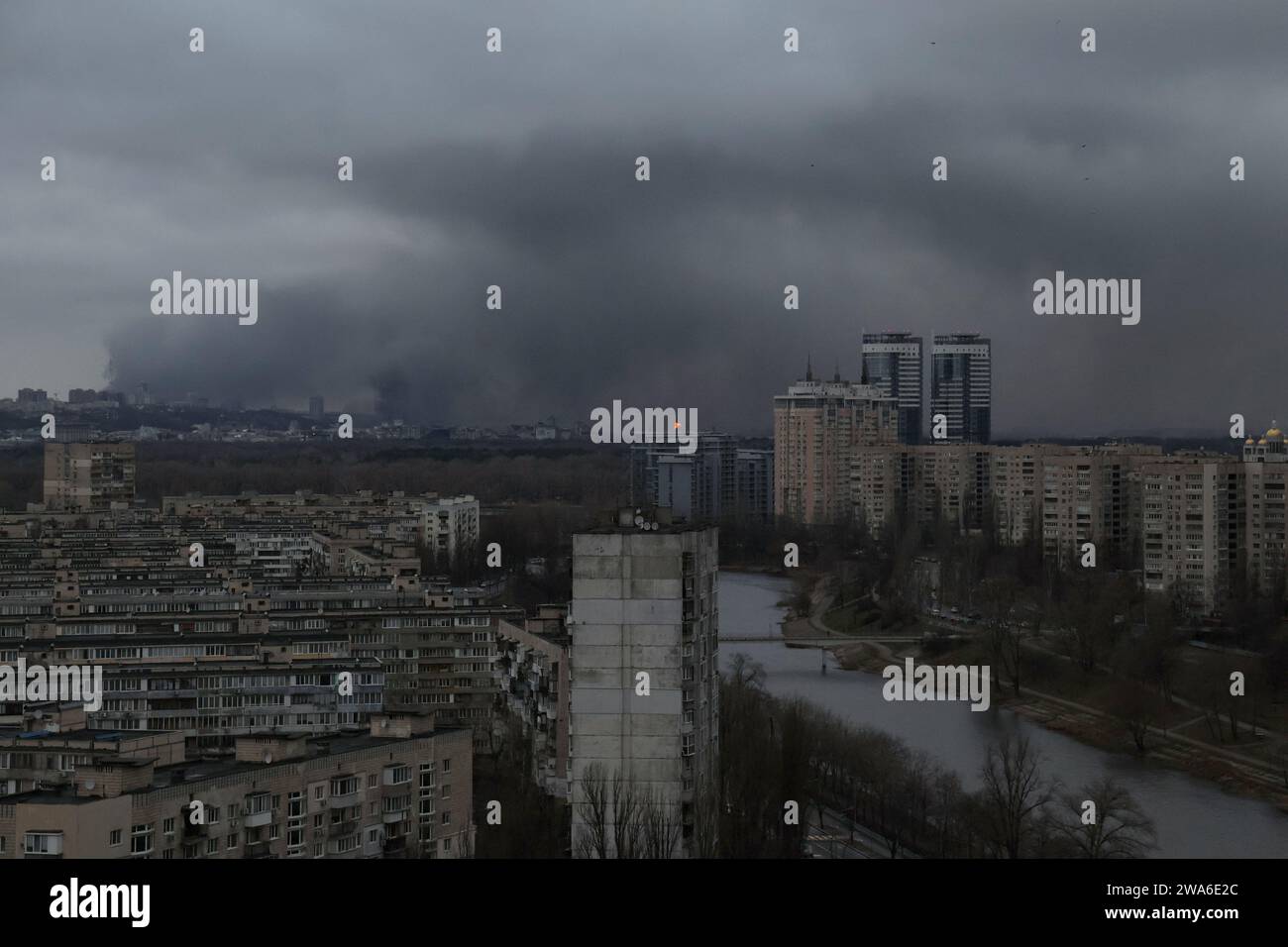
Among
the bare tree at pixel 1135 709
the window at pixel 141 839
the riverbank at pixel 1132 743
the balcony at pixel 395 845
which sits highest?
the window at pixel 141 839

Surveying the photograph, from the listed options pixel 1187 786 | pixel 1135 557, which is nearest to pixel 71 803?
pixel 1187 786

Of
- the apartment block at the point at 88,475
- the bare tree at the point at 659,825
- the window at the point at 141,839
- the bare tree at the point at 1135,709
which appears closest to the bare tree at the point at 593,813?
the bare tree at the point at 659,825

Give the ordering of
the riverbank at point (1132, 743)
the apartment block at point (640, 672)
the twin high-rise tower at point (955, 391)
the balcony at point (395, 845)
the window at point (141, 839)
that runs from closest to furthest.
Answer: the window at point (141, 839) < the balcony at point (395, 845) < the apartment block at point (640, 672) < the riverbank at point (1132, 743) < the twin high-rise tower at point (955, 391)

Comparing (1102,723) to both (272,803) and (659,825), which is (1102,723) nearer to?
(659,825)

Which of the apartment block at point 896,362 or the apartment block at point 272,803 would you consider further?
the apartment block at point 896,362

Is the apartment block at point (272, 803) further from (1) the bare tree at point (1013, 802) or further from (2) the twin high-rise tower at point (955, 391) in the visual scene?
(2) the twin high-rise tower at point (955, 391)

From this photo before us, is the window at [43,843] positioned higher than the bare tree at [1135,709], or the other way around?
the window at [43,843]
